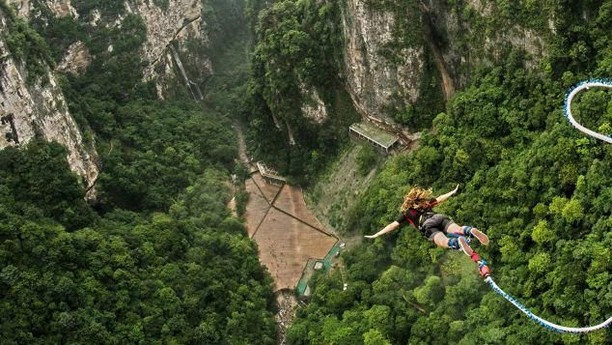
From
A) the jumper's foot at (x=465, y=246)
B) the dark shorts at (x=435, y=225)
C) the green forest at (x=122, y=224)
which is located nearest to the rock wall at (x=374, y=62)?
the green forest at (x=122, y=224)

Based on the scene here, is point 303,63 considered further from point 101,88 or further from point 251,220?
point 101,88

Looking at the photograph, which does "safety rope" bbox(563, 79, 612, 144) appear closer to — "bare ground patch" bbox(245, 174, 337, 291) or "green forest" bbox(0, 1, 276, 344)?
"green forest" bbox(0, 1, 276, 344)

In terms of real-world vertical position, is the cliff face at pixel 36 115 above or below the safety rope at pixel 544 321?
above

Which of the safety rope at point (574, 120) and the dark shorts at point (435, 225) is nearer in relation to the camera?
the safety rope at point (574, 120)

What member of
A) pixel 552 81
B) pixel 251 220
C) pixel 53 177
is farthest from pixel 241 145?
pixel 552 81

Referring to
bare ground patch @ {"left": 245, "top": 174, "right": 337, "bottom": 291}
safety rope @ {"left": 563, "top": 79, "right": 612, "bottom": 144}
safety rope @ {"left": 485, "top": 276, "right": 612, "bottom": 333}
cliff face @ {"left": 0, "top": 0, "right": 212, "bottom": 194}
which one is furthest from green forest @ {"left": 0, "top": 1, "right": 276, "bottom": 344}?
safety rope @ {"left": 563, "top": 79, "right": 612, "bottom": 144}

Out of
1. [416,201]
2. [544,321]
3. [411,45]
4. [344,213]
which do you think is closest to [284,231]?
[344,213]

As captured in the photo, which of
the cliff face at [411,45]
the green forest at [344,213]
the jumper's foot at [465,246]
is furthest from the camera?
the cliff face at [411,45]

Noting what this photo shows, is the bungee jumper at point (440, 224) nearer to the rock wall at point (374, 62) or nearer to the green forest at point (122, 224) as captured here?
the green forest at point (122, 224)

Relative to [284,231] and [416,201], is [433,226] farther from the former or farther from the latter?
[284,231]
